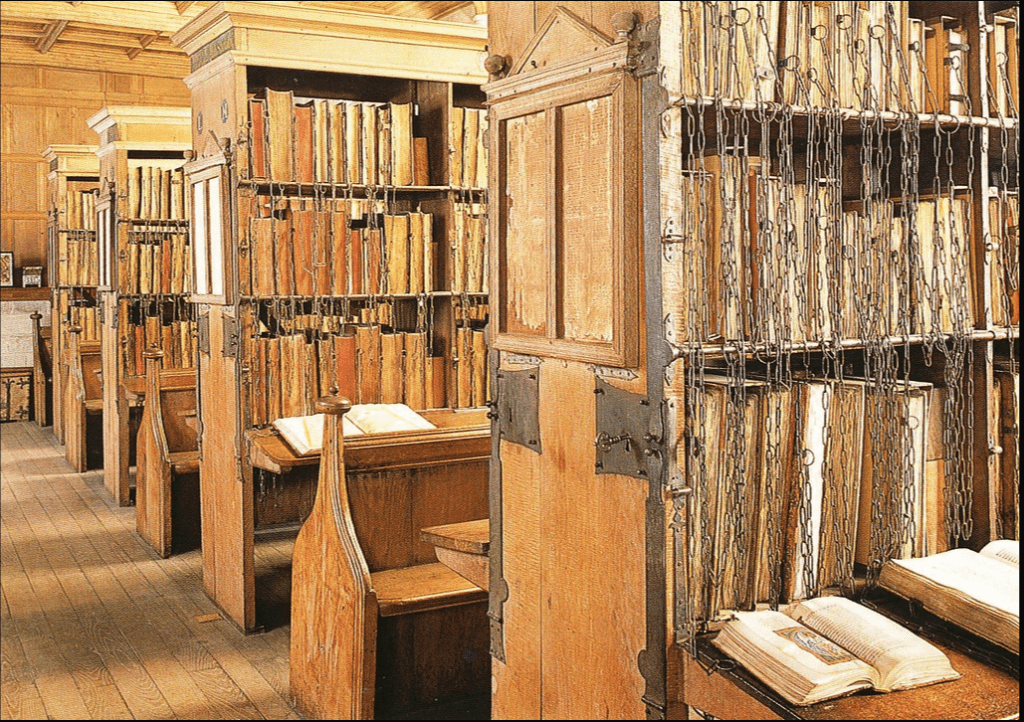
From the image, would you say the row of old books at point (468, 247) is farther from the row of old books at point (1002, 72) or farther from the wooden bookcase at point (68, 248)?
the wooden bookcase at point (68, 248)

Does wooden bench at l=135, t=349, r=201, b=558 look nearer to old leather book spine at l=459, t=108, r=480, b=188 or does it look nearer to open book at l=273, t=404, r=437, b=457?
open book at l=273, t=404, r=437, b=457

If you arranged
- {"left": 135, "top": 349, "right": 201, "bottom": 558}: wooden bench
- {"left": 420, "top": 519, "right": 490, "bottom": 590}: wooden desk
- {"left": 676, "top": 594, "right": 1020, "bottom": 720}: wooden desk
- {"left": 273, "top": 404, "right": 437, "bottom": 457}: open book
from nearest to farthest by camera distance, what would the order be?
{"left": 676, "top": 594, "right": 1020, "bottom": 720}: wooden desk < {"left": 420, "top": 519, "right": 490, "bottom": 590}: wooden desk < {"left": 273, "top": 404, "right": 437, "bottom": 457}: open book < {"left": 135, "top": 349, "right": 201, "bottom": 558}: wooden bench

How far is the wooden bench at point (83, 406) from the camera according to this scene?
7.27 metres

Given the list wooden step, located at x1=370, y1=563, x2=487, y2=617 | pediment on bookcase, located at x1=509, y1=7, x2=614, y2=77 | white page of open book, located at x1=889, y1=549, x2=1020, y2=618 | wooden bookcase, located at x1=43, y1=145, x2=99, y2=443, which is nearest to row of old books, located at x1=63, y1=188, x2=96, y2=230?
wooden bookcase, located at x1=43, y1=145, x2=99, y2=443

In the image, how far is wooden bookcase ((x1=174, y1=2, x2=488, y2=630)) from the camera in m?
4.04

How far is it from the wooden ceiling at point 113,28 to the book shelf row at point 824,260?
16.0ft

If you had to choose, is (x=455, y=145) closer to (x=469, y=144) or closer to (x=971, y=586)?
(x=469, y=144)

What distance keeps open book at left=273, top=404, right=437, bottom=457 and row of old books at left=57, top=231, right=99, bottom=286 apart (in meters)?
4.61

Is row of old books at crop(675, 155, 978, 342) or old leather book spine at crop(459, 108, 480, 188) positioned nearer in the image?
row of old books at crop(675, 155, 978, 342)

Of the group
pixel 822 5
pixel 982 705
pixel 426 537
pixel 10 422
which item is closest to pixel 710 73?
pixel 822 5

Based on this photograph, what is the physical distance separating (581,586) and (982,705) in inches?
28.7

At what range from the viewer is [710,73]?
192 centimetres

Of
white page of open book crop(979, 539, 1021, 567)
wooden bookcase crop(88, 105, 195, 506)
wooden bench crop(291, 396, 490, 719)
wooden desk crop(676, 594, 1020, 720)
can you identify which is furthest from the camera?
wooden bookcase crop(88, 105, 195, 506)

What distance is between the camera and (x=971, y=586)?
201cm
